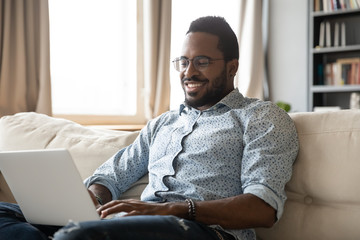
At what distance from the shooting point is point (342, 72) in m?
4.21

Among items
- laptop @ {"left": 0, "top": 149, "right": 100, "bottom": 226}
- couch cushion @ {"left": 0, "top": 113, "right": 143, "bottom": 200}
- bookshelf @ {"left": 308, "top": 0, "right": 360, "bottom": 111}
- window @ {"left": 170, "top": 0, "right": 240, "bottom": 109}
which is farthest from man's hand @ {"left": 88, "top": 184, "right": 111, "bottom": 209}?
bookshelf @ {"left": 308, "top": 0, "right": 360, "bottom": 111}

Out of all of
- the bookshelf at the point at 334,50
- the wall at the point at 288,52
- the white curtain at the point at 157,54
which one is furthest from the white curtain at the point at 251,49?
the white curtain at the point at 157,54

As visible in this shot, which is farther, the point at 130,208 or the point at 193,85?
the point at 193,85

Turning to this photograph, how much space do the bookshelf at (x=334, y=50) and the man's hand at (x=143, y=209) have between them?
3.12 metres

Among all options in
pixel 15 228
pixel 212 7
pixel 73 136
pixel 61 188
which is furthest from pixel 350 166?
pixel 212 7

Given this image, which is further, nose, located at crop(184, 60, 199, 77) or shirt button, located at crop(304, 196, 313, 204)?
nose, located at crop(184, 60, 199, 77)

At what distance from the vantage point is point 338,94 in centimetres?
442

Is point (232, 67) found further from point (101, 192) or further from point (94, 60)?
point (94, 60)

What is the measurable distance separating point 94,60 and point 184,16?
940 millimetres

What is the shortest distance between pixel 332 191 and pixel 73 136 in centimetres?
109

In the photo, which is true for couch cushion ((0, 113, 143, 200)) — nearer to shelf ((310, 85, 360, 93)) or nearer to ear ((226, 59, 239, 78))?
ear ((226, 59, 239, 78))

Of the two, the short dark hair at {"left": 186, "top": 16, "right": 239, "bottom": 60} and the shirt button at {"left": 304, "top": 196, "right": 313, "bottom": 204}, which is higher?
the short dark hair at {"left": 186, "top": 16, "right": 239, "bottom": 60}

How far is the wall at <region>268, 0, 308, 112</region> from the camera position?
4.41m

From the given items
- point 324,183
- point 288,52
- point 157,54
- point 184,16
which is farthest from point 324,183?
point 288,52
